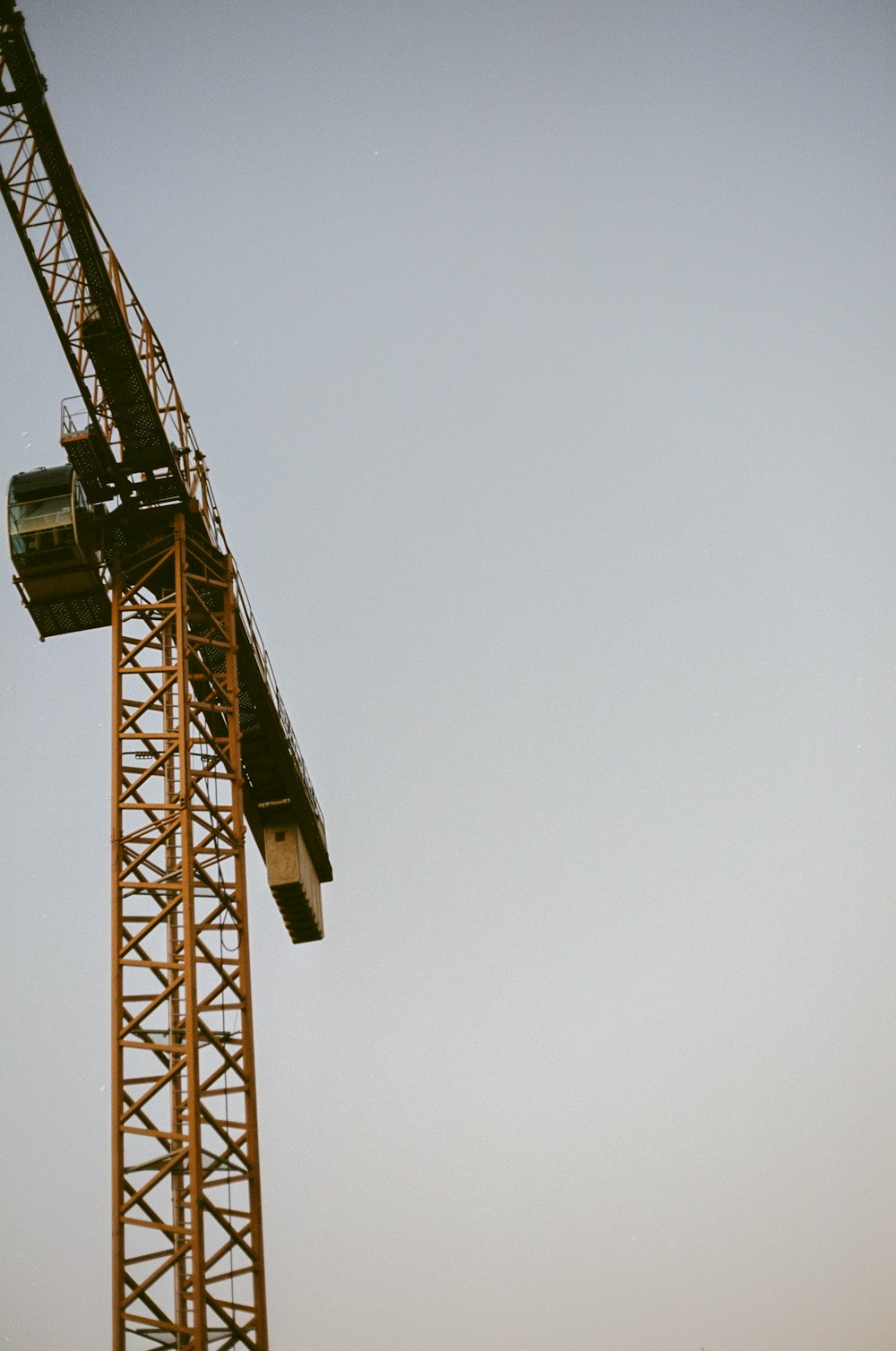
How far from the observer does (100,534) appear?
19.1 metres

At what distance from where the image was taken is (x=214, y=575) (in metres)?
20.5

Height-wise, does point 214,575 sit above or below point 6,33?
below

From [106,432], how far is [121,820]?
20.8 ft

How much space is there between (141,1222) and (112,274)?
14.1 meters

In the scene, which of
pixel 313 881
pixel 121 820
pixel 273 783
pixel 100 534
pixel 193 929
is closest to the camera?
pixel 193 929

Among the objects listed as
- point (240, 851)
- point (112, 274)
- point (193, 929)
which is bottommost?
point (193, 929)

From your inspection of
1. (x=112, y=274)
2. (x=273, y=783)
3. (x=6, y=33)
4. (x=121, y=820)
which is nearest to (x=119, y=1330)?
(x=121, y=820)

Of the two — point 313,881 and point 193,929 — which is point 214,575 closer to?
point 193,929

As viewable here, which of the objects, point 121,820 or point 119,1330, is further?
point 121,820

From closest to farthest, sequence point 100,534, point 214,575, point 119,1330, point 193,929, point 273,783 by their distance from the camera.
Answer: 1. point 119,1330
2. point 193,929
3. point 100,534
4. point 214,575
5. point 273,783

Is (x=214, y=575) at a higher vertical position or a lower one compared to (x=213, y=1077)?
higher

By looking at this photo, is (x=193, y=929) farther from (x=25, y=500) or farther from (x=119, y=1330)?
(x=25, y=500)

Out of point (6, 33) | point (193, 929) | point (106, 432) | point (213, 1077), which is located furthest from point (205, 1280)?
point (6, 33)

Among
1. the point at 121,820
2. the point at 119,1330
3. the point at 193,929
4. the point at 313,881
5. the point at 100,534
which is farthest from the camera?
the point at 313,881
